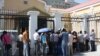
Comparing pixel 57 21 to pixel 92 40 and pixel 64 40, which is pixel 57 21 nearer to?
pixel 92 40

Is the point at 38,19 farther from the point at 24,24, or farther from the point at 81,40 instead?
the point at 81,40

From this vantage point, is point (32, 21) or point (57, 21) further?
point (57, 21)

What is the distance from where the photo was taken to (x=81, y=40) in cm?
1759

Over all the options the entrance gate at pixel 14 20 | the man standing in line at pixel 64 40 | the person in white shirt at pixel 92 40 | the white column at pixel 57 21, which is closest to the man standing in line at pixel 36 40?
the entrance gate at pixel 14 20

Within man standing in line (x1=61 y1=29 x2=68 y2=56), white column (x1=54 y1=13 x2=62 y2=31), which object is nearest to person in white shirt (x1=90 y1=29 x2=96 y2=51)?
white column (x1=54 y1=13 x2=62 y2=31)

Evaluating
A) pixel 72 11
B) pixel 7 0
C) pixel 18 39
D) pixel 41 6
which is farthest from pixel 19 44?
pixel 72 11

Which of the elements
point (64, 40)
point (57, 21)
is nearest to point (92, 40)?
point (57, 21)

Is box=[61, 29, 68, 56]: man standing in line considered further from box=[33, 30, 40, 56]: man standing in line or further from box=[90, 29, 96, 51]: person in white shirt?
box=[90, 29, 96, 51]: person in white shirt

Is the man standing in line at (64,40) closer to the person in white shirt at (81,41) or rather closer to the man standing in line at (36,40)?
the man standing in line at (36,40)

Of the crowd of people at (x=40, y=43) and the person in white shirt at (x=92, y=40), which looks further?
the person in white shirt at (x=92, y=40)

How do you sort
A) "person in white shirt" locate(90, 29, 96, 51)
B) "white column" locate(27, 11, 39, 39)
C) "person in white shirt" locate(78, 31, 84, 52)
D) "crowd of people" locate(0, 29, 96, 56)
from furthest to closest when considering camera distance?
"person in white shirt" locate(78, 31, 84, 52)
"person in white shirt" locate(90, 29, 96, 51)
"white column" locate(27, 11, 39, 39)
"crowd of people" locate(0, 29, 96, 56)

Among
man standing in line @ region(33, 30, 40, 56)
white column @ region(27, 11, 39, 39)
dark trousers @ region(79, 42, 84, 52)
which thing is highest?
white column @ region(27, 11, 39, 39)

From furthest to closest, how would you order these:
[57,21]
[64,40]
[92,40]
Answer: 1. [57,21]
2. [92,40]
3. [64,40]

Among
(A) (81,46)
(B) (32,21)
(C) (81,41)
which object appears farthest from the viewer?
(A) (81,46)
